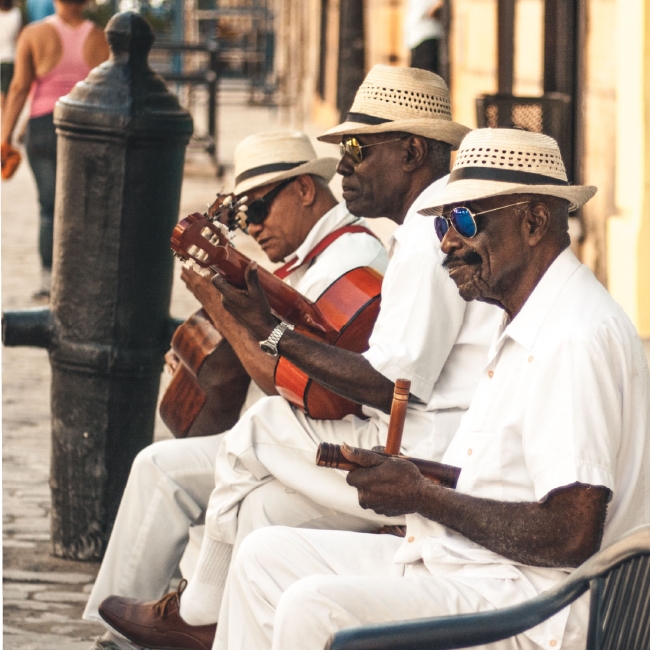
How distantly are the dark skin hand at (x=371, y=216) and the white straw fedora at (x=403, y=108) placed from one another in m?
0.05

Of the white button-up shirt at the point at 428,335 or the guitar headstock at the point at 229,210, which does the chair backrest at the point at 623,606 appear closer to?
the white button-up shirt at the point at 428,335

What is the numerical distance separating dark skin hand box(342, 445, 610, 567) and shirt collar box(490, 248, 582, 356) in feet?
1.09

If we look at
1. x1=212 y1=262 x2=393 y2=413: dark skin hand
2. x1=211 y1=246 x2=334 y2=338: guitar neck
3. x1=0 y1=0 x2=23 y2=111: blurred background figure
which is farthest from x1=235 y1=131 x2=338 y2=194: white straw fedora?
x1=0 y1=0 x2=23 y2=111: blurred background figure

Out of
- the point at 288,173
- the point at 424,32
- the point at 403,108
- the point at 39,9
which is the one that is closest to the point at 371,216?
the point at 403,108

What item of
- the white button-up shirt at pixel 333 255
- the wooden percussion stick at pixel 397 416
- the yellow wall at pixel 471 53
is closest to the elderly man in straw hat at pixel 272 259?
the white button-up shirt at pixel 333 255

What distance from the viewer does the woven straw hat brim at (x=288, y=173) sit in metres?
3.98

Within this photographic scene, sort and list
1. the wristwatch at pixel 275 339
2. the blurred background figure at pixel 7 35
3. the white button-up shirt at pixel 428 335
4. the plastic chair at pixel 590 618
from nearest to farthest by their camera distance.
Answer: the plastic chair at pixel 590 618
the white button-up shirt at pixel 428 335
the wristwatch at pixel 275 339
the blurred background figure at pixel 7 35

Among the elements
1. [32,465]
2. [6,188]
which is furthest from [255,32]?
[32,465]

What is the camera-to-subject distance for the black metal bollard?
4.33 m

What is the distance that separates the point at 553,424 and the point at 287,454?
1.11 meters

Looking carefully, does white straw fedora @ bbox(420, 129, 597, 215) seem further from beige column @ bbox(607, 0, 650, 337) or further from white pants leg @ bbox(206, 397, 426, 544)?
beige column @ bbox(607, 0, 650, 337)

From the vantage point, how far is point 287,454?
133 inches

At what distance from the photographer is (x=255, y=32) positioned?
114 ft

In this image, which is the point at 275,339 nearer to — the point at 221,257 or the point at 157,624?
the point at 221,257
